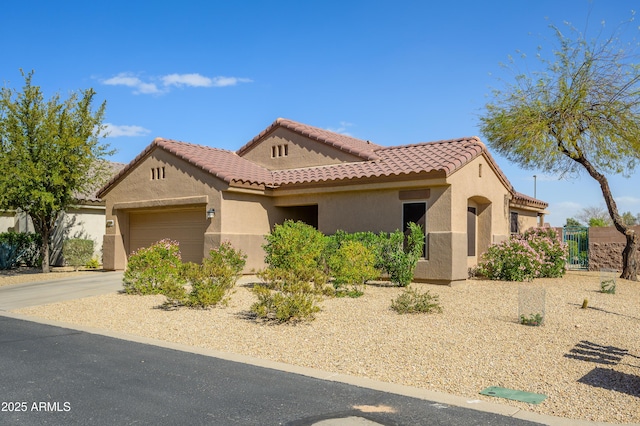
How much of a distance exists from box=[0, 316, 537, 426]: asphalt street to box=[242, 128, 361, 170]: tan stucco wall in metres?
13.3

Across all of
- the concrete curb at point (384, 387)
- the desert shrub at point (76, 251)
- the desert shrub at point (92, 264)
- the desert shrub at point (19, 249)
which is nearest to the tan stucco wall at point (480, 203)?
the concrete curb at point (384, 387)

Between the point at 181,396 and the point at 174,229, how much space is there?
1517 centimetres

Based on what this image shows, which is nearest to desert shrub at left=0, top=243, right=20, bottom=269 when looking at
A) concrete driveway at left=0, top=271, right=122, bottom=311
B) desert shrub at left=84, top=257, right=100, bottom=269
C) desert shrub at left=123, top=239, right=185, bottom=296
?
desert shrub at left=84, top=257, right=100, bottom=269

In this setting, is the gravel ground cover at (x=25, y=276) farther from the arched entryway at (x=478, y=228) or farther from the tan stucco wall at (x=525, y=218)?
the tan stucco wall at (x=525, y=218)

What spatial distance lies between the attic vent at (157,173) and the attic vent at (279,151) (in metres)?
4.30

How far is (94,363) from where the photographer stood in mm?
7707

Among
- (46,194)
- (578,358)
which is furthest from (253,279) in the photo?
(578,358)

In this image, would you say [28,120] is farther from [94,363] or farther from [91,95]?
[94,363]

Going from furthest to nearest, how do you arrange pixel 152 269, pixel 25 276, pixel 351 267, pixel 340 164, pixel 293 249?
pixel 25 276, pixel 340 164, pixel 152 269, pixel 293 249, pixel 351 267

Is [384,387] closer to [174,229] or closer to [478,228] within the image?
[478,228]

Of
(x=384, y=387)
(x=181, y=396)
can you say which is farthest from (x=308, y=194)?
(x=181, y=396)

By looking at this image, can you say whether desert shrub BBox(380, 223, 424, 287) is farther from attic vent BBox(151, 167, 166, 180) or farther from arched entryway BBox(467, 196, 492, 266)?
attic vent BBox(151, 167, 166, 180)

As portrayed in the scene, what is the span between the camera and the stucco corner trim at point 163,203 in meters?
18.9

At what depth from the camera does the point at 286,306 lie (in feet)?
33.9
